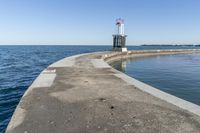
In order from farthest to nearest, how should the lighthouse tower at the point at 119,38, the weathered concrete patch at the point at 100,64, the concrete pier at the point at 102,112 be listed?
the lighthouse tower at the point at 119,38 < the weathered concrete patch at the point at 100,64 < the concrete pier at the point at 102,112

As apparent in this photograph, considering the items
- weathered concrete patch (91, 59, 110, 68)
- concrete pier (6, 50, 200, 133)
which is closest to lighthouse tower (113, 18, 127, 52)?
weathered concrete patch (91, 59, 110, 68)


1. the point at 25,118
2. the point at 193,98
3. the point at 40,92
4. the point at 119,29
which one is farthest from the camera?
the point at 119,29

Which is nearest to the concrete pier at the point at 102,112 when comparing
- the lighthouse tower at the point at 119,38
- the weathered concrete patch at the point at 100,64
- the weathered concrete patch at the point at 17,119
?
the weathered concrete patch at the point at 17,119

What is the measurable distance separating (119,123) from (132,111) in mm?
989

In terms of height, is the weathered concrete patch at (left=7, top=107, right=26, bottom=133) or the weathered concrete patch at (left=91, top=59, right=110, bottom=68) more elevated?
the weathered concrete patch at (left=7, top=107, right=26, bottom=133)

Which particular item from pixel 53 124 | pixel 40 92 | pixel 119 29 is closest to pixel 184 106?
pixel 53 124

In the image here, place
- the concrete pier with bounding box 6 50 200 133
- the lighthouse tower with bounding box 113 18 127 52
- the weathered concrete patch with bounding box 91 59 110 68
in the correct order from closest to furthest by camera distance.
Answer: the concrete pier with bounding box 6 50 200 133 < the weathered concrete patch with bounding box 91 59 110 68 < the lighthouse tower with bounding box 113 18 127 52

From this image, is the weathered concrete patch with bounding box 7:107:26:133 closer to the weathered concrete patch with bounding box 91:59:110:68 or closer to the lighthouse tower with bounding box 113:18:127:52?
the weathered concrete patch with bounding box 91:59:110:68

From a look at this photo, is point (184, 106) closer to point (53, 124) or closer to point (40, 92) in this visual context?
point (53, 124)

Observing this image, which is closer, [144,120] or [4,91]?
[144,120]

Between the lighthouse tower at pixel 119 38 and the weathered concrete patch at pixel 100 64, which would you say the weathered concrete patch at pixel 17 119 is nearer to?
the weathered concrete patch at pixel 100 64

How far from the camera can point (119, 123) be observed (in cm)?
493

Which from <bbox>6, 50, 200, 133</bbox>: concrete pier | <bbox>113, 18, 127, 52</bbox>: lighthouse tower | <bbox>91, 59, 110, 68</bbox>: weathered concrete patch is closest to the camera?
<bbox>6, 50, 200, 133</bbox>: concrete pier

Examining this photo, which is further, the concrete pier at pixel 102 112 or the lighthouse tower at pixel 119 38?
the lighthouse tower at pixel 119 38
